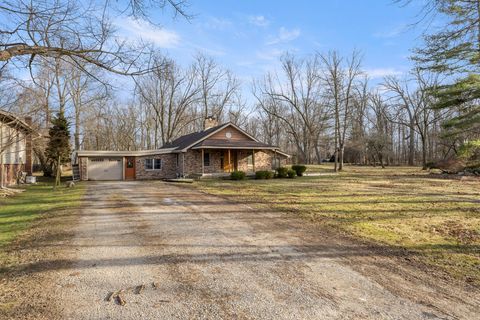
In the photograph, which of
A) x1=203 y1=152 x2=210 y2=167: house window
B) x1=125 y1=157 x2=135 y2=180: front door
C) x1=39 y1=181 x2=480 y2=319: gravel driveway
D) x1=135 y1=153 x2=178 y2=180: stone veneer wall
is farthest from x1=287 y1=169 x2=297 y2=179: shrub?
x1=39 y1=181 x2=480 y2=319: gravel driveway

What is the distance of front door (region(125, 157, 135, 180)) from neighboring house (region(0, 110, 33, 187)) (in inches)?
272

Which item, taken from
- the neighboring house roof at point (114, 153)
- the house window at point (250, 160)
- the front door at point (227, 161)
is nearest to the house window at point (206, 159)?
the front door at point (227, 161)

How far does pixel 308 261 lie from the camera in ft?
16.4

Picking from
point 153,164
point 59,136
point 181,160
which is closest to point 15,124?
point 59,136

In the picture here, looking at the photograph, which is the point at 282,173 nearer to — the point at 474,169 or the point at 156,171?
the point at 156,171

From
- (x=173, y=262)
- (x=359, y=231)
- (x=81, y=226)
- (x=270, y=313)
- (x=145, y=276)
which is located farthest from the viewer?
(x=81, y=226)

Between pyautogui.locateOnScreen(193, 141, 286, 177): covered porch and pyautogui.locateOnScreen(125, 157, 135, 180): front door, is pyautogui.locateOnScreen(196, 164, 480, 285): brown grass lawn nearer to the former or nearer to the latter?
pyautogui.locateOnScreen(193, 141, 286, 177): covered porch

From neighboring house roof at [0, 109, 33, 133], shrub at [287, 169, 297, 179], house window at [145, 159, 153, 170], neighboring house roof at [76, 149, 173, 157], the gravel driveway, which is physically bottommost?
the gravel driveway

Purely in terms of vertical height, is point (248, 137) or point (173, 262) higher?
point (248, 137)

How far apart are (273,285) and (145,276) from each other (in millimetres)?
1656

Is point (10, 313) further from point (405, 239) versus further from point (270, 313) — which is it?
point (405, 239)

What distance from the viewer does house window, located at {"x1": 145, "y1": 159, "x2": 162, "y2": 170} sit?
27.9 metres

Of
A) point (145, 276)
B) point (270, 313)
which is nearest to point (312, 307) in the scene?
point (270, 313)

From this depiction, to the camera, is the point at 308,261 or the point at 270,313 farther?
the point at 308,261
